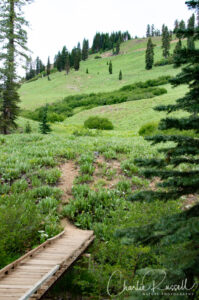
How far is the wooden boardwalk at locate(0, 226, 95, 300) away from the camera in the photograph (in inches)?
152

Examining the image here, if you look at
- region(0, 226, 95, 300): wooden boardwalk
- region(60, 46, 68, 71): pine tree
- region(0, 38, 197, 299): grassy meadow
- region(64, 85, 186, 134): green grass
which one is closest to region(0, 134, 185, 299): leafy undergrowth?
region(0, 38, 197, 299): grassy meadow

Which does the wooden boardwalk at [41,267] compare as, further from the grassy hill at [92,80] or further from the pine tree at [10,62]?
the grassy hill at [92,80]

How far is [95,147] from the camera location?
13.7 m

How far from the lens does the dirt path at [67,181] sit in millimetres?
7957

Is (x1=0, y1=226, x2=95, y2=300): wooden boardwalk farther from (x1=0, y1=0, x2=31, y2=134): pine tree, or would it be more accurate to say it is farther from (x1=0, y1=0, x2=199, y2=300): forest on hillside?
(x1=0, y1=0, x2=31, y2=134): pine tree

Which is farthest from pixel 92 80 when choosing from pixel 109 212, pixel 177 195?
pixel 177 195

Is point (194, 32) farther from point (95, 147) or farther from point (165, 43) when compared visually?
point (165, 43)

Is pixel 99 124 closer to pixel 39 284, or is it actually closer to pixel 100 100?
pixel 100 100

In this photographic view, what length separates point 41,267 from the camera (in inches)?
187

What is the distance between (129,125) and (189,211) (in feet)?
91.5

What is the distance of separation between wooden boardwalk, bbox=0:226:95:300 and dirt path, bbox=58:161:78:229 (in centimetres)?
117

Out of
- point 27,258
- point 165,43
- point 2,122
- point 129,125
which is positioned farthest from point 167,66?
point 27,258

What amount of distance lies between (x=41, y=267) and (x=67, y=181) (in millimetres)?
5685

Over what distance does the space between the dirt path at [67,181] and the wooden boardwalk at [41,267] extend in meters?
1.17
